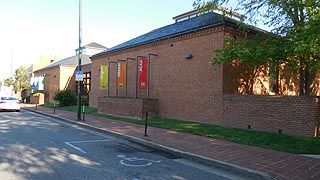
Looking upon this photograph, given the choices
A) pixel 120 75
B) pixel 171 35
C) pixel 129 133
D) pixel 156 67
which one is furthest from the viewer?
pixel 120 75

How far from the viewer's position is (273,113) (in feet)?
39.3

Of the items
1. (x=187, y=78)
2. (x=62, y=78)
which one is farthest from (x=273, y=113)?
(x=62, y=78)

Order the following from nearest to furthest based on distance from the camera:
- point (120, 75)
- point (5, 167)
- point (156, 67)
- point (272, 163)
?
1. point (5, 167)
2. point (272, 163)
3. point (156, 67)
4. point (120, 75)

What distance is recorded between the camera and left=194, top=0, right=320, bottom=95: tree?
9211mm

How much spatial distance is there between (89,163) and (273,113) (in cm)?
818

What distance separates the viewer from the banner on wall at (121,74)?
22.3 m

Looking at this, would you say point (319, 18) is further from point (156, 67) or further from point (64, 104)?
point (64, 104)

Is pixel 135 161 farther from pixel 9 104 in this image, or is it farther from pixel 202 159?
pixel 9 104

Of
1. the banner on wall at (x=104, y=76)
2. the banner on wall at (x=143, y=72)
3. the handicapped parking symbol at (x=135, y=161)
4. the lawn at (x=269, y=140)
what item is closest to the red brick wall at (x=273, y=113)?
the lawn at (x=269, y=140)

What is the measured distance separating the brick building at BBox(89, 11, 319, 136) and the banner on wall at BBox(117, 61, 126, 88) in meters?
0.08

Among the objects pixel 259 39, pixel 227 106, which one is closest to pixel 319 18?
pixel 259 39

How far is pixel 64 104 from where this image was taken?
30.4 meters

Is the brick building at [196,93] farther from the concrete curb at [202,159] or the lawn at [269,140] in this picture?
the concrete curb at [202,159]

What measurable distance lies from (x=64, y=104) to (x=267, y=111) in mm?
23341
